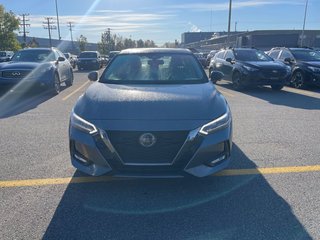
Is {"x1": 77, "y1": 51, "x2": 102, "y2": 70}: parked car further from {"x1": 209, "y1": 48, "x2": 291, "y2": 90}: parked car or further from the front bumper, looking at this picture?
the front bumper

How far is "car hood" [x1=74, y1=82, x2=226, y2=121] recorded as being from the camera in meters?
3.77

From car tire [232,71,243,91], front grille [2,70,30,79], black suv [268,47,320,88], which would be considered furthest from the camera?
black suv [268,47,320,88]

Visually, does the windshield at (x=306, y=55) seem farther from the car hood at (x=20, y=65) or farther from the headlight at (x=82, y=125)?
the headlight at (x=82, y=125)

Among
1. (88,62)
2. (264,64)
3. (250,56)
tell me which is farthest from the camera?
(88,62)

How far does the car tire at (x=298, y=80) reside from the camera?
1388 centimetres

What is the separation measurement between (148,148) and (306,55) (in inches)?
523

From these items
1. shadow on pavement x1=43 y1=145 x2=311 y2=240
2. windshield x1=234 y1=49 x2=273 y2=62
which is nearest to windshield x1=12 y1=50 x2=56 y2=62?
windshield x1=234 y1=49 x2=273 y2=62

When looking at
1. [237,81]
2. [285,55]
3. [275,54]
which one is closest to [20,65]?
[237,81]

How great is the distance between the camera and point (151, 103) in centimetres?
397

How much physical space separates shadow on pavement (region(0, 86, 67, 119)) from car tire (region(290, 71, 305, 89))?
9.59 metres

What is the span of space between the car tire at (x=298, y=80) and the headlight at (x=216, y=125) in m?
11.1

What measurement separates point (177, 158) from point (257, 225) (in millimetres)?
1007

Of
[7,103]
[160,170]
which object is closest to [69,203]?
[160,170]

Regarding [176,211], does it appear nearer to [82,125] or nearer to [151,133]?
[151,133]
